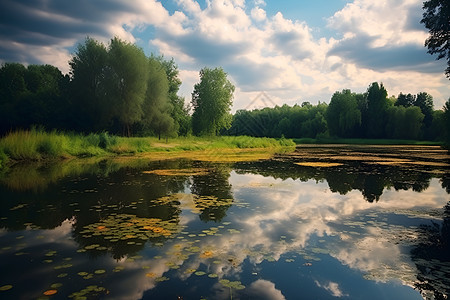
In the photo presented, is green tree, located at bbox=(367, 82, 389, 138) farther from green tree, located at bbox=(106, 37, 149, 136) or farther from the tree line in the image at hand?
green tree, located at bbox=(106, 37, 149, 136)

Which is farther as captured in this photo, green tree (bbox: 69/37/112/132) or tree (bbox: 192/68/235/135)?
tree (bbox: 192/68/235/135)

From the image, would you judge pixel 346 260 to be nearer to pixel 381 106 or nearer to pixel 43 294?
pixel 43 294

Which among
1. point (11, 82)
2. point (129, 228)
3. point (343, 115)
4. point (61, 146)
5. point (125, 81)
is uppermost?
point (11, 82)

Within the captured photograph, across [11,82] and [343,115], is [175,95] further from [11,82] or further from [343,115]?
[343,115]

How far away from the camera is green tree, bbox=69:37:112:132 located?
35031 millimetres

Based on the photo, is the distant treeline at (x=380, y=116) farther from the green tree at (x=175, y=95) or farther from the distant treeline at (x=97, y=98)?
the distant treeline at (x=97, y=98)

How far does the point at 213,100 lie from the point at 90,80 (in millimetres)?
25411

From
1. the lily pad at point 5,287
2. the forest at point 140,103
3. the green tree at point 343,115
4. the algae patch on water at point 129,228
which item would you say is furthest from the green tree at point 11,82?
the green tree at point 343,115

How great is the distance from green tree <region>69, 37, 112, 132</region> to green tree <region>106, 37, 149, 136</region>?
108 cm

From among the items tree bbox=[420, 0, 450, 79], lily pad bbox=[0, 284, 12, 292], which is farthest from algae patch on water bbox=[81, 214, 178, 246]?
tree bbox=[420, 0, 450, 79]

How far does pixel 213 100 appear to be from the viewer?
56.1m

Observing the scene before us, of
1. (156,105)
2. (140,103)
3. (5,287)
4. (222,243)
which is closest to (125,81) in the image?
(140,103)

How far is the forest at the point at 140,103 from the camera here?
3484cm

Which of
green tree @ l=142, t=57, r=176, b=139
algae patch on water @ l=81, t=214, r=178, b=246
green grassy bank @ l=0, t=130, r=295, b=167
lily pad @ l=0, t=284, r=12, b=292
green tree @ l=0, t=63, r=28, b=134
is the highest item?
green tree @ l=0, t=63, r=28, b=134
